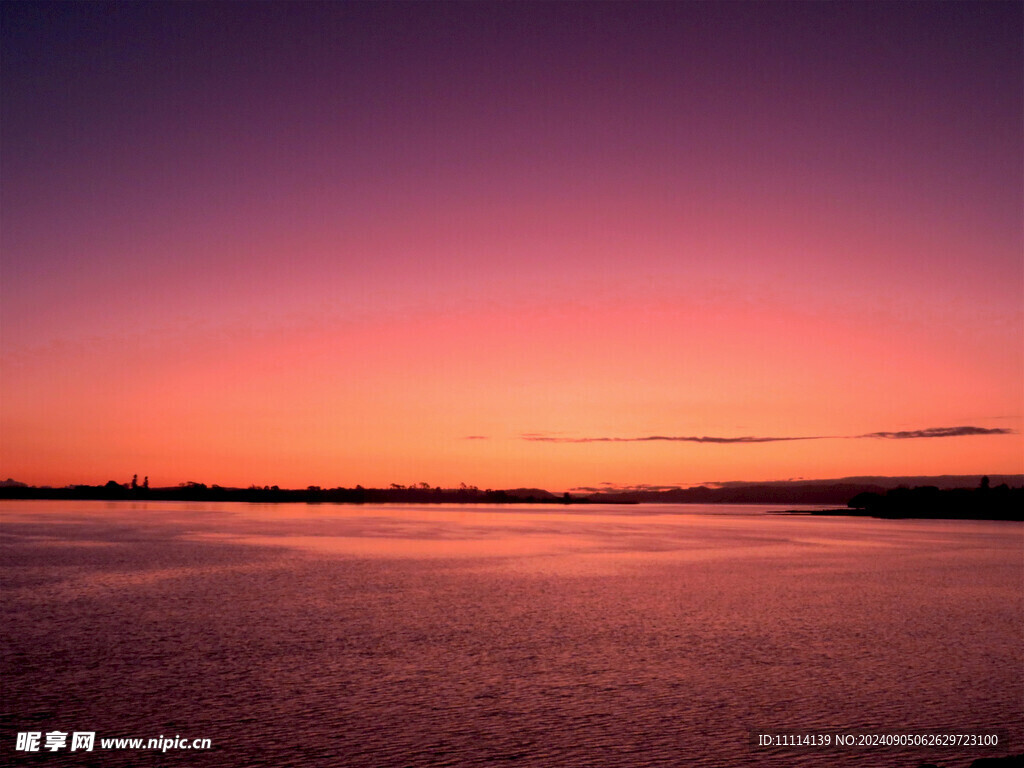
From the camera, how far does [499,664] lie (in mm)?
21297

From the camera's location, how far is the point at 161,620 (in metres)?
27.0

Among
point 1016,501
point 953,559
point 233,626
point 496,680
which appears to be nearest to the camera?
point 496,680

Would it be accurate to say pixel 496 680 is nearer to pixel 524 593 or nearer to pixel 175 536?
pixel 524 593

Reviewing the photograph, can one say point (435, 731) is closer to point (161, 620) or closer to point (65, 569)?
point (161, 620)

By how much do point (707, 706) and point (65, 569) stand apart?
124 feet

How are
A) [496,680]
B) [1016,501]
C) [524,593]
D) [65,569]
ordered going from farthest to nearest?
[1016,501] < [65,569] < [524,593] < [496,680]

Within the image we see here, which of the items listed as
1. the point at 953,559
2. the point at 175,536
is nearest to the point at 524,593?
the point at 953,559

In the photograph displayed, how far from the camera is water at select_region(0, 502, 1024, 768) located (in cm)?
1515

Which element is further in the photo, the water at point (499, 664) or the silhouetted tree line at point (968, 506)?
the silhouetted tree line at point (968, 506)

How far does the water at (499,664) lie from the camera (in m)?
15.1

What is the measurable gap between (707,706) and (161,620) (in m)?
19.0

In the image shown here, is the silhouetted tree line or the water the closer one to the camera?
the water

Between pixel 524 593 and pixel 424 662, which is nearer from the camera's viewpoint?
pixel 424 662

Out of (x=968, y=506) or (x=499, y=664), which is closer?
(x=499, y=664)
